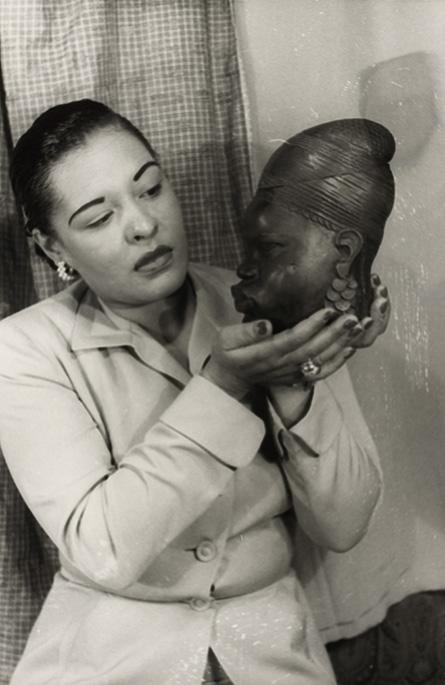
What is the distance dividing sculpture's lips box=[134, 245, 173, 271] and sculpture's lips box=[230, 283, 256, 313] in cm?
8

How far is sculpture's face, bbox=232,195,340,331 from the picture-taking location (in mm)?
809

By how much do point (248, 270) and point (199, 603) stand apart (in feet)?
1.02

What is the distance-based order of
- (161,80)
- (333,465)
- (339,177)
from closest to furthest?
(339,177), (333,465), (161,80)

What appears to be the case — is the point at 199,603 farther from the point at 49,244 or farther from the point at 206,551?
the point at 49,244

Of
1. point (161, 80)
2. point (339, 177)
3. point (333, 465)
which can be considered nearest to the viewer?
point (339, 177)

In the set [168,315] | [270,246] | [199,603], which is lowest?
[199,603]

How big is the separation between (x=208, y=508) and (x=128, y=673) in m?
0.16

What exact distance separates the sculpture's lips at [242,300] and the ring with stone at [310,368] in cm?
6

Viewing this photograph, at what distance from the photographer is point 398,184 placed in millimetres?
847

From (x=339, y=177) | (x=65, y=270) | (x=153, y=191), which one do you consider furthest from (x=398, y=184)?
(x=65, y=270)

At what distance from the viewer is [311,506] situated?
93cm

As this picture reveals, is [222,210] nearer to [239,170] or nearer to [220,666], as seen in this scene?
[239,170]

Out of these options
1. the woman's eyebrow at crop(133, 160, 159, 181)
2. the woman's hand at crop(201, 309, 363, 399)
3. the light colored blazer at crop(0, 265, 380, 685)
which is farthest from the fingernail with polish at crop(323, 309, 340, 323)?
the woman's eyebrow at crop(133, 160, 159, 181)

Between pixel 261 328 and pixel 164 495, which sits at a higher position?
pixel 261 328
